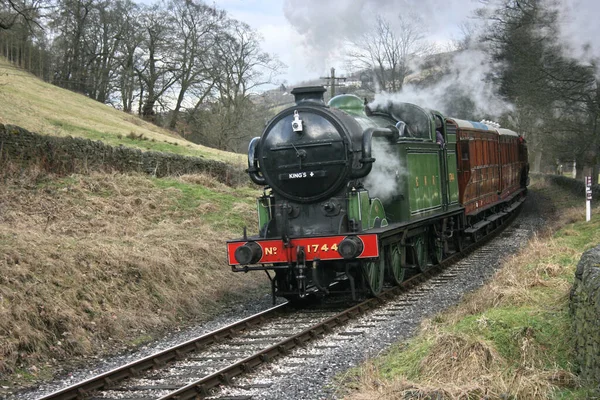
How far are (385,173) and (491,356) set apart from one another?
5.34 meters

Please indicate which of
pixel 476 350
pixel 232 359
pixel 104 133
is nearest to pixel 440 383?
pixel 476 350

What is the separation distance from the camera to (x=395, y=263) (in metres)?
11.0

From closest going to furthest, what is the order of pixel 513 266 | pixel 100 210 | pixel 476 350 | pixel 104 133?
pixel 476 350, pixel 513 266, pixel 100 210, pixel 104 133

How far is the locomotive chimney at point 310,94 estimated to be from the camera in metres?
9.94

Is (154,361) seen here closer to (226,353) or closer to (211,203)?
(226,353)

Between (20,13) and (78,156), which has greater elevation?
(20,13)

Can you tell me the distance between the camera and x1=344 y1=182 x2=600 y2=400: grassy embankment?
16.5ft

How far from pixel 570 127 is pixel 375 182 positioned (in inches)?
795

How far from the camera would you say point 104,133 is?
25938 mm

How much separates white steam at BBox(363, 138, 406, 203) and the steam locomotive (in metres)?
0.02

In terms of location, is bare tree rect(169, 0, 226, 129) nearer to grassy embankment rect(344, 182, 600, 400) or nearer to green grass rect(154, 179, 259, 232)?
green grass rect(154, 179, 259, 232)

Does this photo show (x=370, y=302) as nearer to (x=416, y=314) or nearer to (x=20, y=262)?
(x=416, y=314)

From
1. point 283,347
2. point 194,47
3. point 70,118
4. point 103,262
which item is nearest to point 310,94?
point 103,262

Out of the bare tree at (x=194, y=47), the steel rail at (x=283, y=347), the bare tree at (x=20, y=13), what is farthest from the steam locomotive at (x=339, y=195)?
the bare tree at (x=194, y=47)
